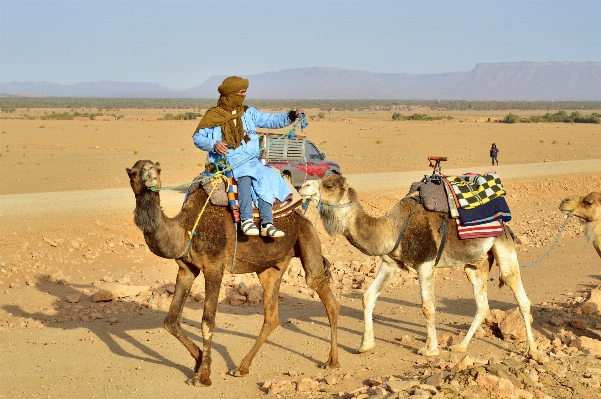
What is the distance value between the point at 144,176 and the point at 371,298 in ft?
12.0

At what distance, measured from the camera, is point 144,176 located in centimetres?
761

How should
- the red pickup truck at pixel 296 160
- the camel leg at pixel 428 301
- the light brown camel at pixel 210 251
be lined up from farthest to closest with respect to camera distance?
1. the red pickup truck at pixel 296 160
2. the camel leg at pixel 428 301
3. the light brown camel at pixel 210 251

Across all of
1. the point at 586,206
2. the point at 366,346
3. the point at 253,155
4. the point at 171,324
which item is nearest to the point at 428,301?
the point at 366,346

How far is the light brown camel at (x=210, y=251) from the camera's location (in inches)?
310

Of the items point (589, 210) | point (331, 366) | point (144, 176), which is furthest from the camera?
point (589, 210)

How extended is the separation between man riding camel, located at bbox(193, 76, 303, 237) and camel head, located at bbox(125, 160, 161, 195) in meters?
1.06

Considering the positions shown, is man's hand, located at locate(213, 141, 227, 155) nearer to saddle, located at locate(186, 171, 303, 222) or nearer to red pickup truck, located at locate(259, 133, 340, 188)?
saddle, located at locate(186, 171, 303, 222)

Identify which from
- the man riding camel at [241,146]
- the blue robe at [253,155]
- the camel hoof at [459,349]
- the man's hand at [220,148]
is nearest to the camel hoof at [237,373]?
the man riding camel at [241,146]

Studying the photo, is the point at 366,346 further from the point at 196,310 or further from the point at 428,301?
the point at 196,310

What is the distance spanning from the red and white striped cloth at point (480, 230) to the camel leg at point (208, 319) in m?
3.10

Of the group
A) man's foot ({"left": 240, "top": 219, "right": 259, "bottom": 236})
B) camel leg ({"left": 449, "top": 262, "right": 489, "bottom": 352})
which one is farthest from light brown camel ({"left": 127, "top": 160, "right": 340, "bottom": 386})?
camel leg ({"left": 449, "top": 262, "right": 489, "bottom": 352})

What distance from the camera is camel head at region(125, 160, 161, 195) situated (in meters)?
7.62

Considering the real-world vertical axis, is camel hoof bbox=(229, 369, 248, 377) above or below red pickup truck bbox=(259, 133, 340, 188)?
below

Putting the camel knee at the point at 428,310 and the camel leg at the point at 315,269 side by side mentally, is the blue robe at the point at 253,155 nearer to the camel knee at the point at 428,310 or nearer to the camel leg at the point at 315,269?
the camel leg at the point at 315,269
